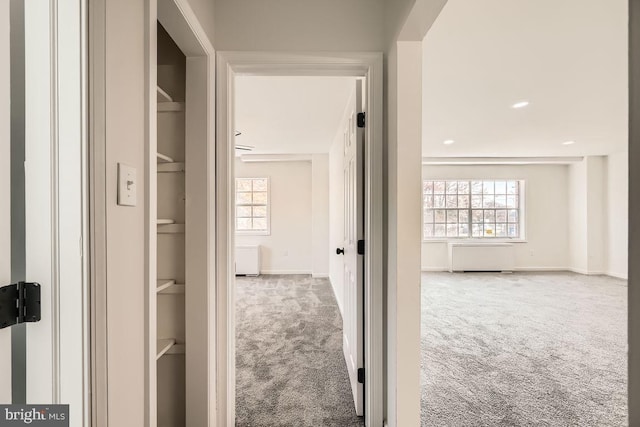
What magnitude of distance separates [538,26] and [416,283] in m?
1.92

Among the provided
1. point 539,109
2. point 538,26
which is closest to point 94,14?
point 538,26

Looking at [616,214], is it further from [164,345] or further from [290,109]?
[164,345]

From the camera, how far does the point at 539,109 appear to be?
138 inches

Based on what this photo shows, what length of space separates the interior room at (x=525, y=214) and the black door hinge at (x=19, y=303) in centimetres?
208

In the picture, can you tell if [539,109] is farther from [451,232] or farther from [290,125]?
[451,232]

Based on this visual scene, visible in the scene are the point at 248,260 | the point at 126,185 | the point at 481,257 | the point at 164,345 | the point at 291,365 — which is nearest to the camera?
the point at 126,185

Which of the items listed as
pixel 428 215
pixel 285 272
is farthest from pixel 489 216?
pixel 285 272

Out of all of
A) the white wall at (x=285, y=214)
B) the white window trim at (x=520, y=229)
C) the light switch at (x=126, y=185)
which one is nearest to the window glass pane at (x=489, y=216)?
the white window trim at (x=520, y=229)

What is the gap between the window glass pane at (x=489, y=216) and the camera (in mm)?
6984

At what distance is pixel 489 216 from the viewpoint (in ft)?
23.0

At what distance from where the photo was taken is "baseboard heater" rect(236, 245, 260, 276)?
605 cm

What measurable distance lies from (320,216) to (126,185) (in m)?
5.15

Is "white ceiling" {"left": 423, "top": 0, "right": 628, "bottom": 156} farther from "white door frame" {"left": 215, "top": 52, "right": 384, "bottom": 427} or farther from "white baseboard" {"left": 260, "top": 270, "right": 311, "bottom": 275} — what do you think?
"white baseboard" {"left": 260, "top": 270, "right": 311, "bottom": 275}

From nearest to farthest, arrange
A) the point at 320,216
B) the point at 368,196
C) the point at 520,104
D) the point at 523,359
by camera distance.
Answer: the point at 368,196 → the point at 523,359 → the point at 520,104 → the point at 320,216
